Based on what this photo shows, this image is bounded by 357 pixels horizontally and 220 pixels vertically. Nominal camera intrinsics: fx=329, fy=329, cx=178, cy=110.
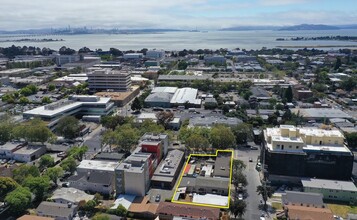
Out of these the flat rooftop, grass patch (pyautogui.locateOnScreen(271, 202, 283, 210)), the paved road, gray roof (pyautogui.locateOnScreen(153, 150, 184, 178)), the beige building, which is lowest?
grass patch (pyautogui.locateOnScreen(271, 202, 283, 210))

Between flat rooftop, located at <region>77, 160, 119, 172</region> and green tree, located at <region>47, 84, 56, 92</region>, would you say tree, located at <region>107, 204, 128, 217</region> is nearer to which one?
flat rooftop, located at <region>77, 160, 119, 172</region>

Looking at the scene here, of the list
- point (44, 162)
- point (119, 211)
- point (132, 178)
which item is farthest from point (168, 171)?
point (44, 162)

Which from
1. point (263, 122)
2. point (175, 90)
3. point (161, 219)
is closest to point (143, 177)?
point (161, 219)

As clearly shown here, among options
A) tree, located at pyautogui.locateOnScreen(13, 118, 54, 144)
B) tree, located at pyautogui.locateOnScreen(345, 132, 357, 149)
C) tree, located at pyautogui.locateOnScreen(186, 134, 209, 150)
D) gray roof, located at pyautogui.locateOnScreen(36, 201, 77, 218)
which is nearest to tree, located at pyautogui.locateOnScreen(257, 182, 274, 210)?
tree, located at pyautogui.locateOnScreen(186, 134, 209, 150)

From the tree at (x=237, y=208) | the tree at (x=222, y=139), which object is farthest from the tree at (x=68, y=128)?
the tree at (x=237, y=208)

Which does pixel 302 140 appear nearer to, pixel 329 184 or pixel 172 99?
pixel 329 184

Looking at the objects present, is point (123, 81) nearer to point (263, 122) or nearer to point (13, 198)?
point (263, 122)
